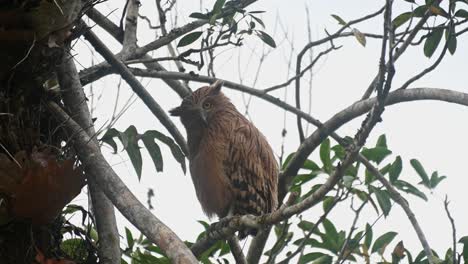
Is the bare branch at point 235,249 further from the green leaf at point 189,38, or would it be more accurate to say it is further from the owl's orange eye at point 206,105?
the owl's orange eye at point 206,105

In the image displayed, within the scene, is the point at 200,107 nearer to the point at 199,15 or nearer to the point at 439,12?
the point at 199,15

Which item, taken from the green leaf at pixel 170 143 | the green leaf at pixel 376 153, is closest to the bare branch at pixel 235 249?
the green leaf at pixel 170 143

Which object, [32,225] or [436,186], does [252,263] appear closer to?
[436,186]

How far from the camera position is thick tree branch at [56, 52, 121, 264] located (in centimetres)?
277

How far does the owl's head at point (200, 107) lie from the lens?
4855 mm

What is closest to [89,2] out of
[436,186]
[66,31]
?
[66,31]

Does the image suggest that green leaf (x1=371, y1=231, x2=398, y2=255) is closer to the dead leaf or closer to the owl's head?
the owl's head

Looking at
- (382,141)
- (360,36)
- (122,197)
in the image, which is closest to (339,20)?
(360,36)

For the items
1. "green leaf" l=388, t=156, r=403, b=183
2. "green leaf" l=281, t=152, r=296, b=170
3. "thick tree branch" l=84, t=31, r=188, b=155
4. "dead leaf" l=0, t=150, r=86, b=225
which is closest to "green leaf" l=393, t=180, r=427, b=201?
"green leaf" l=388, t=156, r=403, b=183

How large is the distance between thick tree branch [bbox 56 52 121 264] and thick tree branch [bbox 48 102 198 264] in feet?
0.16

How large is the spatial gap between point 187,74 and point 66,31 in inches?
50.5

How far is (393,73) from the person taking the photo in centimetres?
247

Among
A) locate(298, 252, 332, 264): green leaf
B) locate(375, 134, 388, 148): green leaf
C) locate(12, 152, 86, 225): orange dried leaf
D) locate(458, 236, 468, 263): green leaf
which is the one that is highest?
locate(375, 134, 388, 148): green leaf

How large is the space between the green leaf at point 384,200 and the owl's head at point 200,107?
1.48 metres
